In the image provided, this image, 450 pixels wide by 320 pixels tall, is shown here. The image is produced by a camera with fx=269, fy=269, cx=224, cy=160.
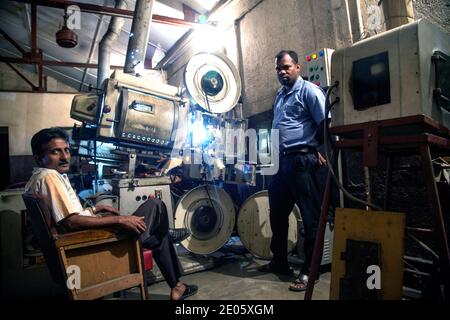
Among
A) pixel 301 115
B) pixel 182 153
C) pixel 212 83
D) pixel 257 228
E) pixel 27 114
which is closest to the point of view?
pixel 301 115

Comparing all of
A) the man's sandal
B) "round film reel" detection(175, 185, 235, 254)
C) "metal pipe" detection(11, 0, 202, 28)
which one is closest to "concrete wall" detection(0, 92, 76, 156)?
"metal pipe" detection(11, 0, 202, 28)

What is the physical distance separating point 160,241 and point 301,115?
1.61 m

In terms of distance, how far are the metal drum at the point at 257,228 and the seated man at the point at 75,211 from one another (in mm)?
787

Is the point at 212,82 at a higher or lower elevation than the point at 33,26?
lower

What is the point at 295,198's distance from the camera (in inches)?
93.4

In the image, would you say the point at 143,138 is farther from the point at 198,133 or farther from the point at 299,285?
the point at 299,285

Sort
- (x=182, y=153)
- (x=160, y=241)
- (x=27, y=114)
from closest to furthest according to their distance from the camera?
1. (x=160, y=241)
2. (x=182, y=153)
3. (x=27, y=114)

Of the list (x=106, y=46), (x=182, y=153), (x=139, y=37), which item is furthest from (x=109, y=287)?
(x=106, y=46)

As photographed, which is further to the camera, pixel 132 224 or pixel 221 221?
pixel 221 221

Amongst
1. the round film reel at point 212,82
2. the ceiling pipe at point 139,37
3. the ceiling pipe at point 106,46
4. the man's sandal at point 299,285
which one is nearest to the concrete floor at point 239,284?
the man's sandal at point 299,285

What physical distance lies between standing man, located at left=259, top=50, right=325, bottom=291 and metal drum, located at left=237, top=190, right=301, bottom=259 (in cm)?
34
